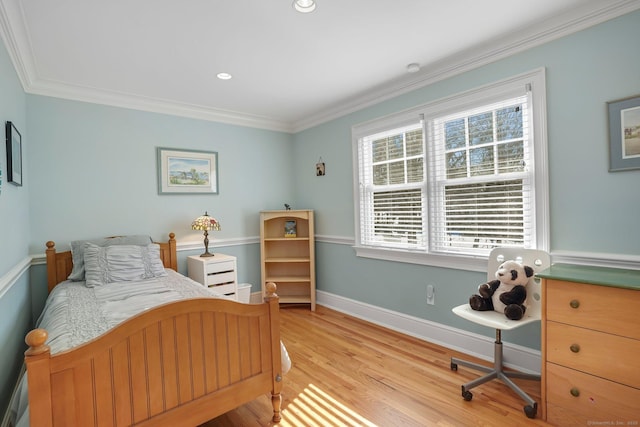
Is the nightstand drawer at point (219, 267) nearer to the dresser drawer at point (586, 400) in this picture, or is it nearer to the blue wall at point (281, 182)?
the blue wall at point (281, 182)

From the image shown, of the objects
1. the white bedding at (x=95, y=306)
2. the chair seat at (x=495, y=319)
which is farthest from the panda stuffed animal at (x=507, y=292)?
the white bedding at (x=95, y=306)

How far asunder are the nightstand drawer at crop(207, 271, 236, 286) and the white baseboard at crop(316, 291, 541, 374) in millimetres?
1262

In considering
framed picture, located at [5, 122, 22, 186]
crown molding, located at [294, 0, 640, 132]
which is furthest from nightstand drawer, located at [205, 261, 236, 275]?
crown molding, located at [294, 0, 640, 132]

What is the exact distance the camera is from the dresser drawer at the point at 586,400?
1.57 metres

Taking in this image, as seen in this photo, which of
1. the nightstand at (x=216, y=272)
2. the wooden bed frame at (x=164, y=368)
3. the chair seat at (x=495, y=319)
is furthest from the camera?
the nightstand at (x=216, y=272)

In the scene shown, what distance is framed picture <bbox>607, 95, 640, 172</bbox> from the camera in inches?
72.7

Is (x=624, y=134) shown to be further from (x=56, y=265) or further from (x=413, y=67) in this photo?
(x=56, y=265)

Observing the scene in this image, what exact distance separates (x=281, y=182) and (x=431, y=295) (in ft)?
8.12

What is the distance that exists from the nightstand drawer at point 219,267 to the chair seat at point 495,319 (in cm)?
227

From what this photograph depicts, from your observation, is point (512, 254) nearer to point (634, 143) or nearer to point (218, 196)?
point (634, 143)

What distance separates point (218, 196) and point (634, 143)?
367 cm

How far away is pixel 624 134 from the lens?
1887 millimetres

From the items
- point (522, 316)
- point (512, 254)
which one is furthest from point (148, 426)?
point (512, 254)

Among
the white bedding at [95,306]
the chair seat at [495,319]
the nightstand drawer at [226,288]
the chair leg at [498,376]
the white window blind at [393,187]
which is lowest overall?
the chair leg at [498,376]
